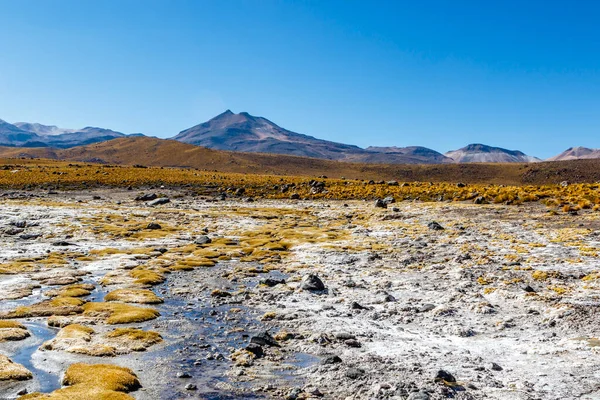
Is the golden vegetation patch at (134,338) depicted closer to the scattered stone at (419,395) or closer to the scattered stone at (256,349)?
the scattered stone at (256,349)

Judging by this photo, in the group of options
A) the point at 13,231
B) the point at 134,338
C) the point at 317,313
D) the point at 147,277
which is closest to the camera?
the point at 134,338

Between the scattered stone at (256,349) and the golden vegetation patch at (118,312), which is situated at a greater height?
the scattered stone at (256,349)

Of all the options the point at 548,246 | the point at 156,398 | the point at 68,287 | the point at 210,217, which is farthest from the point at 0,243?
the point at 548,246

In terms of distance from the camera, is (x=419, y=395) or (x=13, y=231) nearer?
(x=419, y=395)

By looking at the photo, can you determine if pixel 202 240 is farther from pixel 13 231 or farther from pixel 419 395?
pixel 419 395

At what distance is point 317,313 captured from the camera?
70.9ft

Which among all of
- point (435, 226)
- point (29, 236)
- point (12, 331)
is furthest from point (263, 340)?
point (29, 236)

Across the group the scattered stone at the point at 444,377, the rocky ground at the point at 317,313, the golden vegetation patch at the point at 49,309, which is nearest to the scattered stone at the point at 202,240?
the rocky ground at the point at 317,313

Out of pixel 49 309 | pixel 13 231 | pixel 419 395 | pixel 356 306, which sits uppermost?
pixel 419 395

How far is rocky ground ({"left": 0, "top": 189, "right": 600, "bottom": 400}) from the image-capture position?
14273 millimetres

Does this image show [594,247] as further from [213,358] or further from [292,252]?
[213,358]

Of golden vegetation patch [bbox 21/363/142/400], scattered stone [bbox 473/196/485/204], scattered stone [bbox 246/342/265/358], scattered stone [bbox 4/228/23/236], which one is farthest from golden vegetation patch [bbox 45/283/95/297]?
scattered stone [bbox 473/196/485/204]

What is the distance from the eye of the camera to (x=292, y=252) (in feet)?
126

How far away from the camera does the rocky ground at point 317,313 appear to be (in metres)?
14.3
